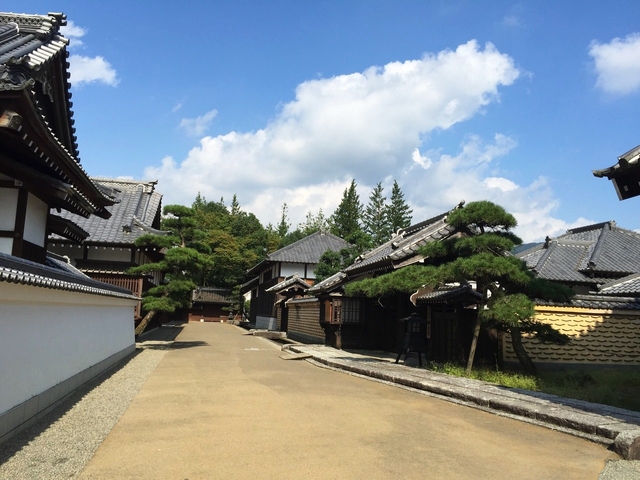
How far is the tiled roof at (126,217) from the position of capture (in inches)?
887

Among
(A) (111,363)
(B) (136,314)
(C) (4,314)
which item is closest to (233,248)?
(B) (136,314)

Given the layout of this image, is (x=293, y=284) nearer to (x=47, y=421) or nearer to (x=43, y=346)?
(x=43, y=346)

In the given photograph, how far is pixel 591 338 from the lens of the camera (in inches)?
561

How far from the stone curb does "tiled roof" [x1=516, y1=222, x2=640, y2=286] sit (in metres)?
14.5

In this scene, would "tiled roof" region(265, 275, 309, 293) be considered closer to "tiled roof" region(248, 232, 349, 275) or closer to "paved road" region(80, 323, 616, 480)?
"tiled roof" region(248, 232, 349, 275)

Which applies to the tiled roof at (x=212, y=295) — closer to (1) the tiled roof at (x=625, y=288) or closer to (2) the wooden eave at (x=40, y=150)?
(1) the tiled roof at (x=625, y=288)

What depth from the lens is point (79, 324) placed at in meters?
9.29

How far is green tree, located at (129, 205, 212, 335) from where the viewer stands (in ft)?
67.5

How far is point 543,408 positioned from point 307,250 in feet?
100

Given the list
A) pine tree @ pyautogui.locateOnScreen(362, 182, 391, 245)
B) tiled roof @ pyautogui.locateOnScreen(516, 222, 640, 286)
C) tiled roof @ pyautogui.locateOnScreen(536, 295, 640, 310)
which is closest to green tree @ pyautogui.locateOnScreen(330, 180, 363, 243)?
pine tree @ pyautogui.locateOnScreen(362, 182, 391, 245)

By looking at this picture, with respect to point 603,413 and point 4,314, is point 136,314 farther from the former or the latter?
point 603,413

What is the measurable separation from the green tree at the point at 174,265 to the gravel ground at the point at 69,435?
10027 millimetres

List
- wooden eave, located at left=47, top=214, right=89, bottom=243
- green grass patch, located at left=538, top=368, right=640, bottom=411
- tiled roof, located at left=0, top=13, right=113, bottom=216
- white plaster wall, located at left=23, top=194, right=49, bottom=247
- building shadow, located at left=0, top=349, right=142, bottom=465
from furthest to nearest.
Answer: wooden eave, located at left=47, top=214, right=89, bottom=243, white plaster wall, located at left=23, top=194, right=49, bottom=247, green grass patch, located at left=538, top=368, right=640, bottom=411, tiled roof, located at left=0, top=13, right=113, bottom=216, building shadow, located at left=0, top=349, right=142, bottom=465

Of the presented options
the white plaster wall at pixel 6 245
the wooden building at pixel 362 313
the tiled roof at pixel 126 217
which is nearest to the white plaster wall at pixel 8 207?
the white plaster wall at pixel 6 245
